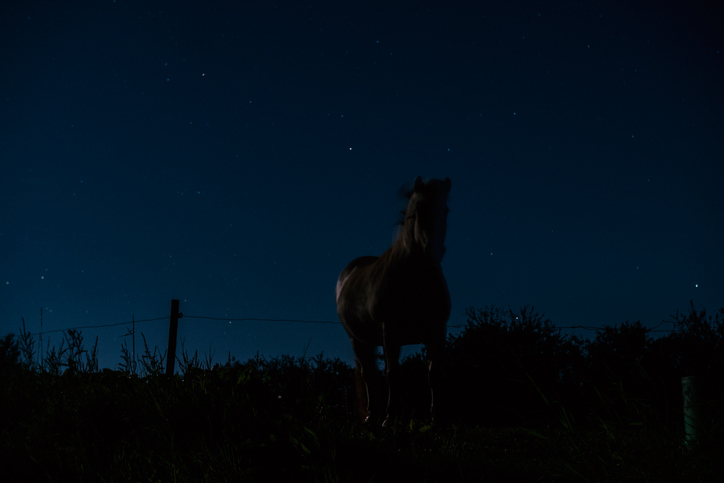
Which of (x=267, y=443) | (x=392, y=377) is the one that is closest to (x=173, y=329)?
(x=392, y=377)

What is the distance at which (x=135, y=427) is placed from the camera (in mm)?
4613

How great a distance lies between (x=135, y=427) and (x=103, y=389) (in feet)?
3.21

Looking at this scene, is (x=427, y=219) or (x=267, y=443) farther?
(x=427, y=219)

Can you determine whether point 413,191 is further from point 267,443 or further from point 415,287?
point 267,443

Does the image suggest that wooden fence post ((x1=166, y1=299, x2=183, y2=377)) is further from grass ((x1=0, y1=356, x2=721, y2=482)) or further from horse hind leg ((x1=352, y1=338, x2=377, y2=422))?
horse hind leg ((x1=352, y1=338, x2=377, y2=422))

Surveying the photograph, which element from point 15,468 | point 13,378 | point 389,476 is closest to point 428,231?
point 389,476

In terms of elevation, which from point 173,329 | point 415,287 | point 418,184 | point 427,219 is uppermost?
point 418,184

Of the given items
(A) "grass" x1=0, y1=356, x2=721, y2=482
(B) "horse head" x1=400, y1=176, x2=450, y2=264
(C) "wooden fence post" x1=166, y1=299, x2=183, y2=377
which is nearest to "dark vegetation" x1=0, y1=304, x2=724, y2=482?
(A) "grass" x1=0, y1=356, x2=721, y2=482

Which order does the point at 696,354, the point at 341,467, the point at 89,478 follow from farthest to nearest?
the point at 696,354 < the point at 89,478 < the point at 341,467

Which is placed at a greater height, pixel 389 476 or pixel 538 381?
pixel 538 381

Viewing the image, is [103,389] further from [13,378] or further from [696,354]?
[696,354]

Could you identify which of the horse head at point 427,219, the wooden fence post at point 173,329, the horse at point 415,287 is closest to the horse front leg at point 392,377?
the horse at point 415,287

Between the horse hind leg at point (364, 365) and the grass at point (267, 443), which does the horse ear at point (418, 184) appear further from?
the horse hind leg at point (364, 365)

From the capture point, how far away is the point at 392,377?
17.1 feet
